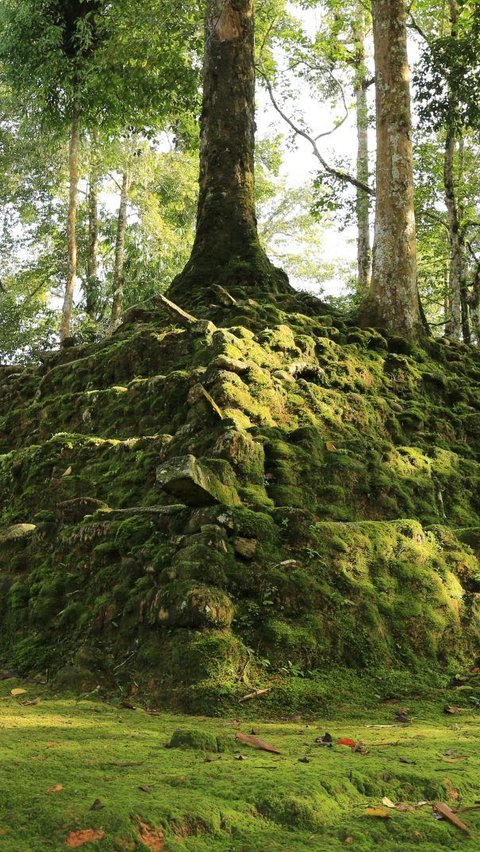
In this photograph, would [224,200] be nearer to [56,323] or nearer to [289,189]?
[56,323]

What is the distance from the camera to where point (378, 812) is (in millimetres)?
2381

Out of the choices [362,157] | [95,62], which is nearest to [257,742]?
[95,62]

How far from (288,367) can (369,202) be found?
1090 cm

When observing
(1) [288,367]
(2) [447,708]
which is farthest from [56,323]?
(2) [447,708]

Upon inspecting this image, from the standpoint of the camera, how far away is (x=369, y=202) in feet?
53.7

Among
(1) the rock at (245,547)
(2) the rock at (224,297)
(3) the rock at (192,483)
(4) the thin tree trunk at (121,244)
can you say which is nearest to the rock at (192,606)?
(1) the rock at (245,547)

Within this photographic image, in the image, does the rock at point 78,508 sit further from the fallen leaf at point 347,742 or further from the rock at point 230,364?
the fallen leaf at point 347,742

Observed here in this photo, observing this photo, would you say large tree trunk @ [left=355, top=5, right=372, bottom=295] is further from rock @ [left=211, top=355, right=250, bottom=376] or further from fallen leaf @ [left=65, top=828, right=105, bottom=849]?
fallen leaf @ [left=65, top=828, right=105, bottom=849]

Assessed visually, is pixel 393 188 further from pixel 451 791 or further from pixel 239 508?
pixel 451 791

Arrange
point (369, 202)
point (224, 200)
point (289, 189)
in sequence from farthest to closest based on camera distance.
Result: 1. point (289, 189)
2. point (369, 202)
3. point (224, 200)

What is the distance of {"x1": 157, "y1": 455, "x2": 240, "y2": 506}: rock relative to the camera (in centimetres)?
452

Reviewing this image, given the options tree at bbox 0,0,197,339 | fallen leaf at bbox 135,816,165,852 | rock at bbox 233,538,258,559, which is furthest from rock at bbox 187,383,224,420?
tree at bbox 0,0,197,339

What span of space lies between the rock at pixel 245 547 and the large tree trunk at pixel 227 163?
4507 mm

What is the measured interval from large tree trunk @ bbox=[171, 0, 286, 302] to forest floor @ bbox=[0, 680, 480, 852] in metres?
6.06
